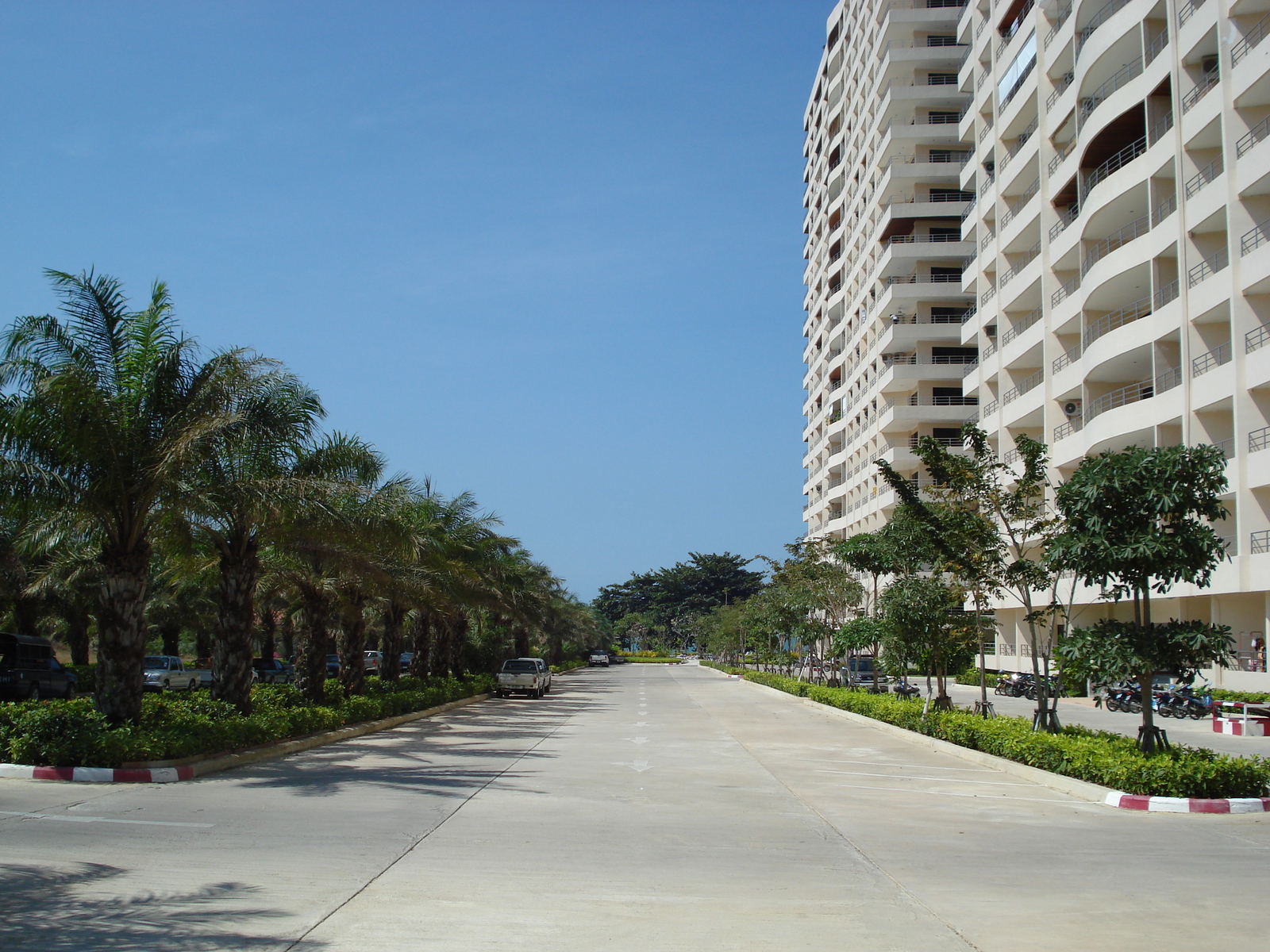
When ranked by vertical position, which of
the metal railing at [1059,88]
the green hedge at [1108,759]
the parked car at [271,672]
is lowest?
the parked car at [271,672]

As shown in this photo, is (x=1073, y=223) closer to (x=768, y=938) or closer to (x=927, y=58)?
(x=927, y=58)

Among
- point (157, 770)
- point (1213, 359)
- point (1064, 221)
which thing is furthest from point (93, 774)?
point (1064, 221)

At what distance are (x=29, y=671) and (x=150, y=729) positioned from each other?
15.9 m

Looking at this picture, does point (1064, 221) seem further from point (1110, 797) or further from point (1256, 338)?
point (1110, 797)

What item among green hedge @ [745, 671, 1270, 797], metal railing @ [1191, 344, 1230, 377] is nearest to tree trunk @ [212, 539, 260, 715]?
green hedge @ [745, 671, 1270, 797]

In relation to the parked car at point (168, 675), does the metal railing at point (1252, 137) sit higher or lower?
higher

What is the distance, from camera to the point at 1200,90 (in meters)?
30.5

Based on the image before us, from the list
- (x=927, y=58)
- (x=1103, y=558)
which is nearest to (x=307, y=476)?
(x=1103, y=558)

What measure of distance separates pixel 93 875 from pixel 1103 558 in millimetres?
12972

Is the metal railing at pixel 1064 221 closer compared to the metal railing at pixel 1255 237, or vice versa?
the metal railing at pixel 1255 237

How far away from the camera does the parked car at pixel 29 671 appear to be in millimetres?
27688

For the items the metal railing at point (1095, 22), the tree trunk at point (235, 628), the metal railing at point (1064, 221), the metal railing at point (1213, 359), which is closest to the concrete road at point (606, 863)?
the tree trunk at point (235, 628)

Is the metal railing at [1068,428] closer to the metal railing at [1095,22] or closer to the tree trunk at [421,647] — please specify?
the metal railing at [1095,22]

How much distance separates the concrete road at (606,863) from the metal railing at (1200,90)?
23.2 m
